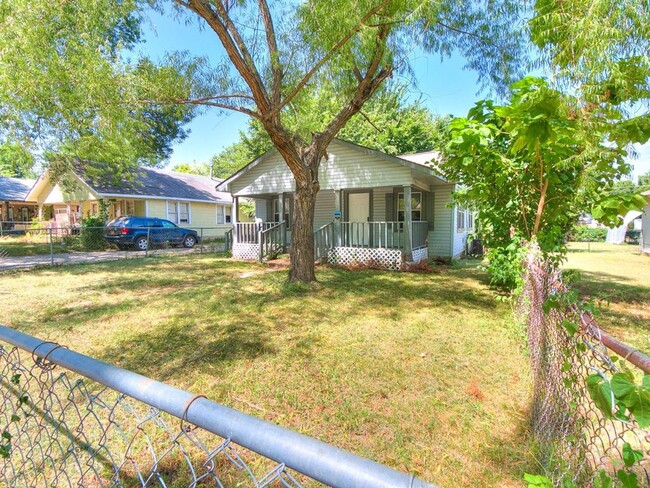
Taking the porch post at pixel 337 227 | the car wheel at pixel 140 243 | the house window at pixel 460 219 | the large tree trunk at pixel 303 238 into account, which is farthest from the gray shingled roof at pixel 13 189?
the house window at pixel 460 219

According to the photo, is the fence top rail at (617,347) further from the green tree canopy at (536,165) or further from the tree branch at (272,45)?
the tree branch at (272,45)

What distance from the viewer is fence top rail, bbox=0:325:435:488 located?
2.31 feet

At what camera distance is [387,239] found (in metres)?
11.7

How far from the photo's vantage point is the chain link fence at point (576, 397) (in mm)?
1023

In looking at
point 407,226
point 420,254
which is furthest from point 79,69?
point 420,254

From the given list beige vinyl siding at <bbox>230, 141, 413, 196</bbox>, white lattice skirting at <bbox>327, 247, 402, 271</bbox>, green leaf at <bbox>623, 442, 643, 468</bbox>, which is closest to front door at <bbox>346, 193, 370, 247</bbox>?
white lattice skirting at <bbox>327, 247, 402, 271</bbox>

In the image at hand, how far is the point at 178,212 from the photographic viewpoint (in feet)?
73.3

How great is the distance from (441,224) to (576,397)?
11581 millimetres

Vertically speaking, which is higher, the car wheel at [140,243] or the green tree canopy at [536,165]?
the green tree canopy at [536,165]

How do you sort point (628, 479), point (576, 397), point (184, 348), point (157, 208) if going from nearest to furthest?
1. point (628, 479)
2. point (576, 397)
3. point (184, 348)
4. point (157, 208)

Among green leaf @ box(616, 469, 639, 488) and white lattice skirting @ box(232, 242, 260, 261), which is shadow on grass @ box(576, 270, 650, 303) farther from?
white lattice skirting @ box(232, 242, 260, 261)

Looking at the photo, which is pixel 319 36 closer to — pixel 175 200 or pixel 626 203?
pixel 626 203

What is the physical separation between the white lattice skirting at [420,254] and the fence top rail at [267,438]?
10.7 meters

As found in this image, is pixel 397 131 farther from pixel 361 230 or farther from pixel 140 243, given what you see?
pixel 140 243
